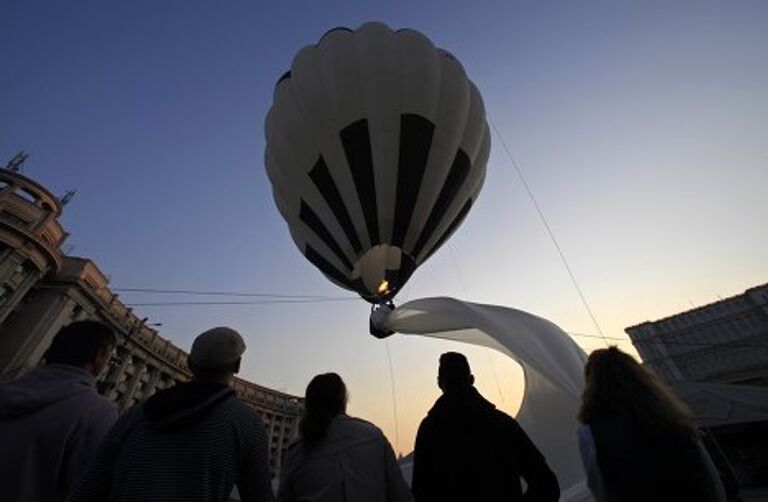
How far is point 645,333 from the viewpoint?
42.0 metres

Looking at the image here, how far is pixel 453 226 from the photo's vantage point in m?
9.35

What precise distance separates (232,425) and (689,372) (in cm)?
4872

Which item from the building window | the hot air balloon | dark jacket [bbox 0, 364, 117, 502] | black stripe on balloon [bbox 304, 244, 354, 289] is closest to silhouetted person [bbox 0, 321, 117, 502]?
dark jacket [bbox 0, 364, 117, 502]

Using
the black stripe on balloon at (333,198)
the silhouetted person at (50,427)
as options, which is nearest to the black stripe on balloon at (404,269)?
the black stripe on balloon at (333,198)

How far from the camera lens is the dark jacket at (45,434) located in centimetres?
150

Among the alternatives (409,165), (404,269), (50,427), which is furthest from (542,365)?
(409,165)

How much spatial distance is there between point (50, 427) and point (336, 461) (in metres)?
1.24

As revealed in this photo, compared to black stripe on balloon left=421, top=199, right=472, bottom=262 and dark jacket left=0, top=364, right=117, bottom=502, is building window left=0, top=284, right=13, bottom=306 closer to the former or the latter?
black stripe on balloon left=421, top=199, right=472, bottom=262

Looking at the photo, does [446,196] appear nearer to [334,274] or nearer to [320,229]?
[320,229]

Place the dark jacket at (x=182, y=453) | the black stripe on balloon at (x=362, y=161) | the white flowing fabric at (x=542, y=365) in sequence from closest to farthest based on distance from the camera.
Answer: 1. the dark jacket at (x=182, y=453)
2. the white flowing fabric at (x=542, y=365)
3. the black stripe on balloon at (x=362, y=161)

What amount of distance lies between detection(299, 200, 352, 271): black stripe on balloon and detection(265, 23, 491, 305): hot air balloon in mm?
27

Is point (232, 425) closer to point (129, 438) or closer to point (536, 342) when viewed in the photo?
point (129, 438)

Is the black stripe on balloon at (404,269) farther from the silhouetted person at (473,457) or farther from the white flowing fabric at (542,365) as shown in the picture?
the silhouetted person at (473,457)

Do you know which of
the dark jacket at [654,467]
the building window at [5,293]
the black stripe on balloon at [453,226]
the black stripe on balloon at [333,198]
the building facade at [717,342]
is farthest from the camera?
the building facade at [717,342]
